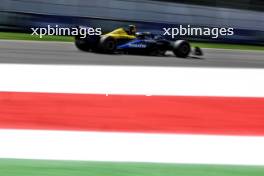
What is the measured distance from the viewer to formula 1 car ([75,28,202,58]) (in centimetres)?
548

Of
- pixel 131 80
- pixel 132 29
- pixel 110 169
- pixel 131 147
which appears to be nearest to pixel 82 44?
pixel 132 29

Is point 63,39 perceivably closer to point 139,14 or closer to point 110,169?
point 139,14

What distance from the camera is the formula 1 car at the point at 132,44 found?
216 inches

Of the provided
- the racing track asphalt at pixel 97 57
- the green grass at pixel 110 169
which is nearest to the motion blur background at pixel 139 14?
the racing track asphalt at pixel 97 57

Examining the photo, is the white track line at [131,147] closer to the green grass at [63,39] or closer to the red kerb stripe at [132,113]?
the red kerb stripe at [132,113]

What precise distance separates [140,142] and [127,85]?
6.46ft

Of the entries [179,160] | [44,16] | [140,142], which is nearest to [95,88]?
[44,16]

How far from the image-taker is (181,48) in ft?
18.2

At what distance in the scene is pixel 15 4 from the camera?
199 inches

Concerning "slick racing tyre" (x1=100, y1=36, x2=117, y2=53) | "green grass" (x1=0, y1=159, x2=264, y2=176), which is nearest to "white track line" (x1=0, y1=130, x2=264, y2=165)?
"green grass" (x1=0, y1=159, x2=264, y2=176)

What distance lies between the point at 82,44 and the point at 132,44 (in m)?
0.57

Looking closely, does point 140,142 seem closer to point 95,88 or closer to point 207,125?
point 207,125

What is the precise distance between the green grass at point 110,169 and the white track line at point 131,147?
0.12 m

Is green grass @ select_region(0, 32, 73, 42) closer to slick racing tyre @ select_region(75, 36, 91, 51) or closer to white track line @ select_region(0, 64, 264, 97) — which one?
slick racing tyre @ select_region(75, 36, 91, 51)
